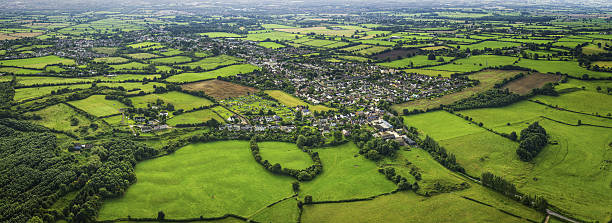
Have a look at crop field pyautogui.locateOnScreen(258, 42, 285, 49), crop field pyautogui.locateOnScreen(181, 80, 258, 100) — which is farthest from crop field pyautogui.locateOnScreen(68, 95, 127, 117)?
crop field pyautogui.locateOnScreen(258, 42, 285, 49)

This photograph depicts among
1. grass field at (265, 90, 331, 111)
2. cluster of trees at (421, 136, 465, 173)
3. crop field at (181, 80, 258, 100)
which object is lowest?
cluster of trees at (421, 136, 465, 173)

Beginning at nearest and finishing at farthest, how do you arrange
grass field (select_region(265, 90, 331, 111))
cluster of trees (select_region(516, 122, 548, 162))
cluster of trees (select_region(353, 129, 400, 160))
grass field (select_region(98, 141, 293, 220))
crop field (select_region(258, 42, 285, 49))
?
grass field (select_region(98, 141, 293, 220)), cluster of trees (select_region(516, 122, 548, 162)), cluster of trees (select_region(353, 129, 400, 160)), grass field (select_region(265, 90, 331, 111)), crop field (select_region(258, 42, 285, 49))

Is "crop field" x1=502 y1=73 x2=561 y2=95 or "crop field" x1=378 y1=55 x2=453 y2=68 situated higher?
"crop field" x1=378 y1=55 x2=453 y2=68

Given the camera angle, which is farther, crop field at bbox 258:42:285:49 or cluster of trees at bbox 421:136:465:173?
crop field at bbox 258:42:285:49

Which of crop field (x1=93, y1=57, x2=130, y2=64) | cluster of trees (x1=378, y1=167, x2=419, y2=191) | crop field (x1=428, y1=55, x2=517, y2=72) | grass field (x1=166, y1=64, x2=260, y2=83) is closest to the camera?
cluster of trees (x1=378, y1=167, x2=419, y2=191)

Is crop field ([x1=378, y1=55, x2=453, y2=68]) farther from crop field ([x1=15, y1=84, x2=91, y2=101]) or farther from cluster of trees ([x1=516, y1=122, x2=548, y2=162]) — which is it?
crop field ([x1=15, y1=84, x2=91, y2=101])

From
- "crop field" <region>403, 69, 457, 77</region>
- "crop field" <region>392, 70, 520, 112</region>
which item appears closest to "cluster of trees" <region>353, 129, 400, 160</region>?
"crop field" <region>392, 70, 520, 112</region>

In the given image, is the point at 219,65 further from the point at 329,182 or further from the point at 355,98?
the point at 329,182
